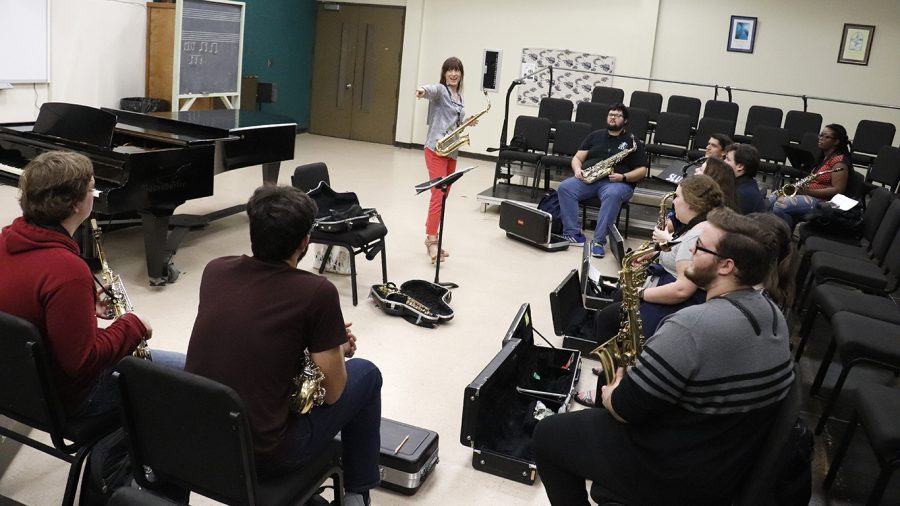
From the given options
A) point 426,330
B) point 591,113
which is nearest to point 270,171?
point 426,330

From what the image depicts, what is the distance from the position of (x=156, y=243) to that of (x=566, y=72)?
310 inches

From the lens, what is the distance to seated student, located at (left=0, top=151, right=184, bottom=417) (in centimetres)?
222

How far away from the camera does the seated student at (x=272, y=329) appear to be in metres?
2.12

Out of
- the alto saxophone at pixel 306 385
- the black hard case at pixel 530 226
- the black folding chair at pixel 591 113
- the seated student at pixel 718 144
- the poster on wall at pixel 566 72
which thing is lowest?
the black hard case at pixel 530 226

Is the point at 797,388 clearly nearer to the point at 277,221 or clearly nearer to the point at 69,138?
the point at 277,221

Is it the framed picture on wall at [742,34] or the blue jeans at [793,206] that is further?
the framed picture on wall at [742,34]

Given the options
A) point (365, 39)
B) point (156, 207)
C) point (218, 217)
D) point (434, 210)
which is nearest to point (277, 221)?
point (156, 207)

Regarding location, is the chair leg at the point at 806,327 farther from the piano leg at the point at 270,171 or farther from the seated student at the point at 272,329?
the piano leg at the point at 270,171

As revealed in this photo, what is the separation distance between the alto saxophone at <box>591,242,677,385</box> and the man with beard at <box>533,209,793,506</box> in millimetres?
592

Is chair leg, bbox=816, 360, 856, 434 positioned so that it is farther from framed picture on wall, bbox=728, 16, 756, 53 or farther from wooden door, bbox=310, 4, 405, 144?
wooden door, bbox=310, 4, 405, 144

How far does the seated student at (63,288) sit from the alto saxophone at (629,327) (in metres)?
1.65

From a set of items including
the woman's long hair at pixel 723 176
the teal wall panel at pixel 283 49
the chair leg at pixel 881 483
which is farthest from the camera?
the teal wall panel at pixel 283 49

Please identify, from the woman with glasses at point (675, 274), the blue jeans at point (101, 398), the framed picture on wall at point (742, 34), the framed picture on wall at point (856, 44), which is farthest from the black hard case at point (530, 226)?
the framed picture on wall at point (856, 44)

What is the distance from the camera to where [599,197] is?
7062mm
